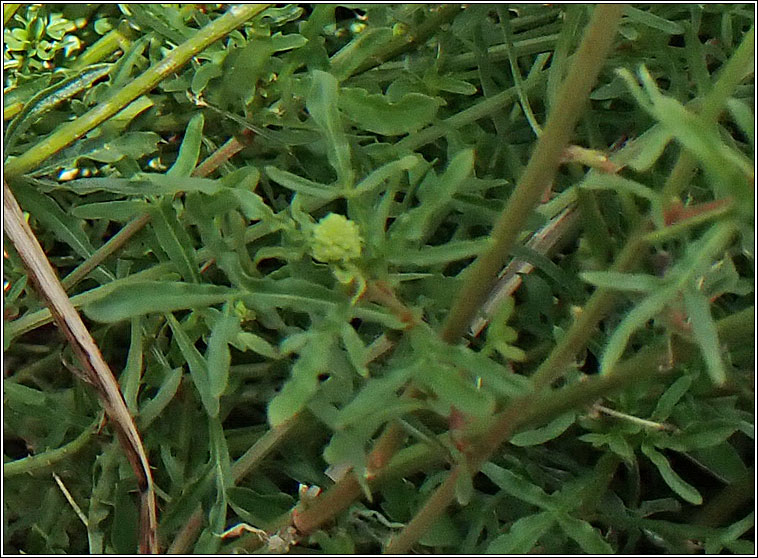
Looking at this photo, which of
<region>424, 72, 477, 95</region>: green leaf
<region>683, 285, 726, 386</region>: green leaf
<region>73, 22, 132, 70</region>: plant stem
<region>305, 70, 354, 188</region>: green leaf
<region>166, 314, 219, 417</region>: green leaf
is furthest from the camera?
<region>73, 22, 132, 70</region>: plant stem

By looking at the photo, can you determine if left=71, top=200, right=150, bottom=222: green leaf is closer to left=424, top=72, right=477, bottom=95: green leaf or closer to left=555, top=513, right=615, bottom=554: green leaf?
left=424, top=72, right=477, bottom=95: green leaf

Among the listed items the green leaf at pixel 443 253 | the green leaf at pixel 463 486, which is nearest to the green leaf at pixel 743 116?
the green leaf at pixel 443 253

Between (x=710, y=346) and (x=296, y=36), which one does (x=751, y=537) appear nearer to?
(x=710, y=346)

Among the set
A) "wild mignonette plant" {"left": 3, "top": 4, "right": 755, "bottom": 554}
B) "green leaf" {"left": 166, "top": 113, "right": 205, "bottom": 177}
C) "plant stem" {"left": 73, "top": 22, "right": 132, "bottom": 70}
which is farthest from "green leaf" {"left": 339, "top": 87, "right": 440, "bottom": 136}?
"plant stem" {"left": 73, "top": 22, "right": 132, "bottom": 70}

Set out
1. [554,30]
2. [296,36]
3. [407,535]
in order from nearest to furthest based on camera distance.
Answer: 1. [407,535]
2. [296,36]
3. [554,30]

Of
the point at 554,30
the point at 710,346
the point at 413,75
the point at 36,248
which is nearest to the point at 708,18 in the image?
the point at 554,30

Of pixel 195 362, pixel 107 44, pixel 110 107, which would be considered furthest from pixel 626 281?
pixel 107 44
